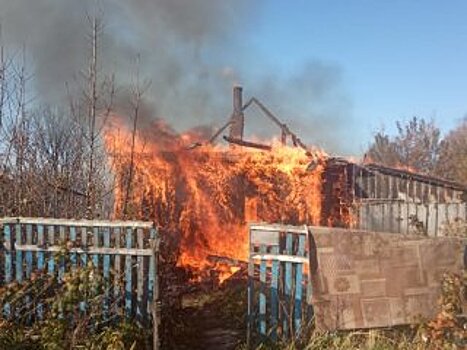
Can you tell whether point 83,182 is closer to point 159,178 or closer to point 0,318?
point 159,178

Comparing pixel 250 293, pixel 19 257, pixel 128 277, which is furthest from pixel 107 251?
pixel 250 293

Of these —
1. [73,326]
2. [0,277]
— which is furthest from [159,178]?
[73,326]

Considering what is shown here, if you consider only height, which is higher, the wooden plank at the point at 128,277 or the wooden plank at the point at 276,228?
the wooden plank at the point at 276,228

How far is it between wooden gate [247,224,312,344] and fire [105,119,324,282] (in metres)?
4.97

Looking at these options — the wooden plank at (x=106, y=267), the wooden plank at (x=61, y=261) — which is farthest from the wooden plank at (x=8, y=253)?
the wooden plank at (x=106, y=267)

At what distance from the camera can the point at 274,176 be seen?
47.9 ft

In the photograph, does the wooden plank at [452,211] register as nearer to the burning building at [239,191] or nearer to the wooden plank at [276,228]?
the burning building at [239,191]

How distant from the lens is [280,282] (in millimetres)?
7070

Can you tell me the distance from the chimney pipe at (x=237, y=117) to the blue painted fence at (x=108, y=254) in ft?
33.6

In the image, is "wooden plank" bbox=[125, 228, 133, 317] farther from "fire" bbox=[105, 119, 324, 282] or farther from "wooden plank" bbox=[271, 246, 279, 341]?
"fire" bbox=[105, 119, 324, 282]

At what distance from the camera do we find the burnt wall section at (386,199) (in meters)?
16.0

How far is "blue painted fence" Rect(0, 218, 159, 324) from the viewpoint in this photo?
7184mm

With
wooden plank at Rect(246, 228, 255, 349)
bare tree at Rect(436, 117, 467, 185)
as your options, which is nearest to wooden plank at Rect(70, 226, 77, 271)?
wooden plank at Rect(246, 228, 255, 349)

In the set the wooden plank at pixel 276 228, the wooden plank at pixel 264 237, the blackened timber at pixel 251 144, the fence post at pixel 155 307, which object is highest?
the blackened timber at pixel 251 144
